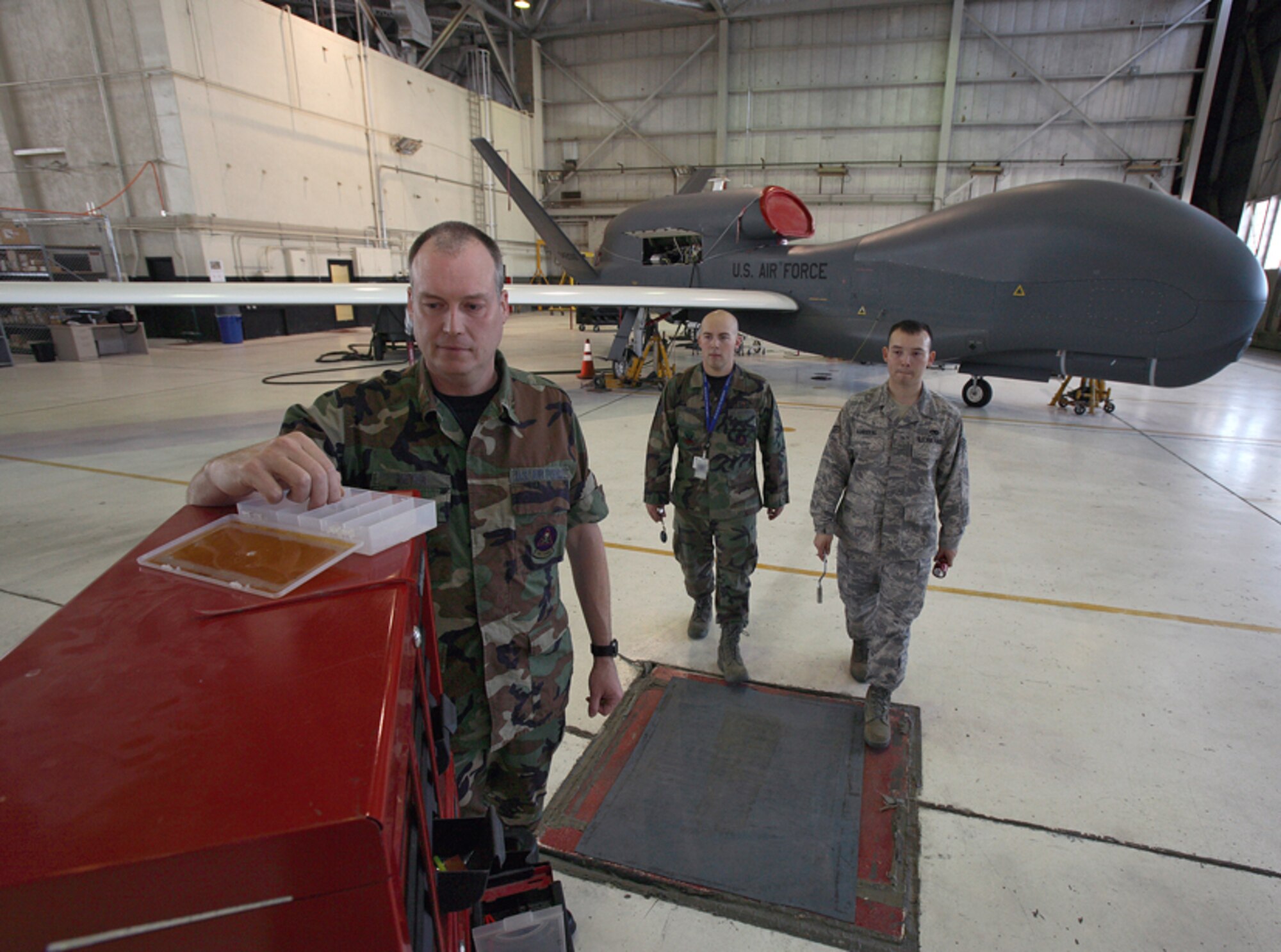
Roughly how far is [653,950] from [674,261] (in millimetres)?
11203

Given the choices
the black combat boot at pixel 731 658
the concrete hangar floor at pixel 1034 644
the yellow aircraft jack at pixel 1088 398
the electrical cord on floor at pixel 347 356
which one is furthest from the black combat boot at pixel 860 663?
the electrical cord on floor at pixel 347 356

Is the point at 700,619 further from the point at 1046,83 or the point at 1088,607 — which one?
the point at 1046,83

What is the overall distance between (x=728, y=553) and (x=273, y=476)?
2466mm

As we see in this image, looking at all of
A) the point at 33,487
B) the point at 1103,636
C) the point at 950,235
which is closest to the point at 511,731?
the point at 1103,636

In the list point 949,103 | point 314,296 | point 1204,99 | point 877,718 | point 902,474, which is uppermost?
point 949,103

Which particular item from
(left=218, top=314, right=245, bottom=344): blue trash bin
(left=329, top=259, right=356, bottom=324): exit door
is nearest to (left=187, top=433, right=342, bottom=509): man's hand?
(left=218, top=314, right=245, bottom=344): blue trash bin

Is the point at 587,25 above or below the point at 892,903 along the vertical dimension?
above

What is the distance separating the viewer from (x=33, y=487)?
558cm

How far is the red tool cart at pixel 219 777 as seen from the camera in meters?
0.43

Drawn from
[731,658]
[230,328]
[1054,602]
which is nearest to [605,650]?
[731,658]

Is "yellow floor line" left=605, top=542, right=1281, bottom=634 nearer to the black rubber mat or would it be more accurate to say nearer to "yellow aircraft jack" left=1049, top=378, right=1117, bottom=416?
the black rubber mat

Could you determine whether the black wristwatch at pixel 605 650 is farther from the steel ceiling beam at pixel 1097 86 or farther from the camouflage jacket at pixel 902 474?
the steel ceiling beam at pixel 1097 86

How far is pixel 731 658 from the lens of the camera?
3.19m

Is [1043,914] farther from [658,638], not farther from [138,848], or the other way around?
[138,848]
